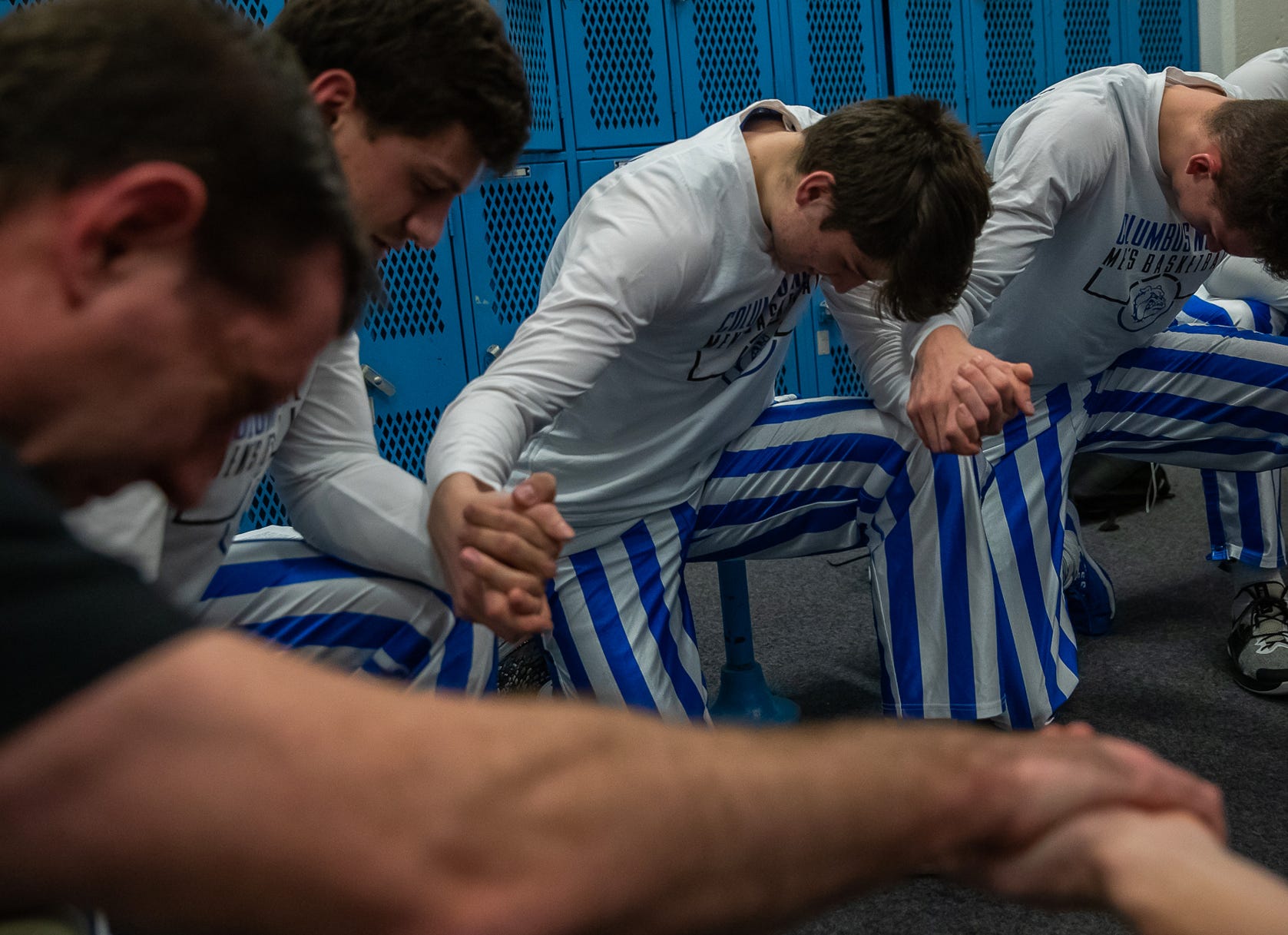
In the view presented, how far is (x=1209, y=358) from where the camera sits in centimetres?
168

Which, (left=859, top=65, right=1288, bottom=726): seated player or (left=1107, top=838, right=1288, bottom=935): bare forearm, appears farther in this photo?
(left=859, top=65, right=1288, bottom=726): seated player

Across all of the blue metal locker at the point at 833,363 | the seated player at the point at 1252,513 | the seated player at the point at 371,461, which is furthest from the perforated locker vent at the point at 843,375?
the seated player at the point at 371,461

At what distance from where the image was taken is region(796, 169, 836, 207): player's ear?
4.15ft

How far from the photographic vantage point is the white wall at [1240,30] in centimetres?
345

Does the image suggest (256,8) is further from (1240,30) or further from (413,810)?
(1240,30)

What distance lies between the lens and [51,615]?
1.05 ft

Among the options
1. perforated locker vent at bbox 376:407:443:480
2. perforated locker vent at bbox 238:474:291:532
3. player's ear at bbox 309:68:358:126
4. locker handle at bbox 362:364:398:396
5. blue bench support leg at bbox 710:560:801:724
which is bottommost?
blue bench support leg at bbox 710:560:801:724

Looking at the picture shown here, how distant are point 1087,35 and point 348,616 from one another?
9.31 ft

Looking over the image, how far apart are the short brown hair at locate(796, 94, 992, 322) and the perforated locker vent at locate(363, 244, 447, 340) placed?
1.02m

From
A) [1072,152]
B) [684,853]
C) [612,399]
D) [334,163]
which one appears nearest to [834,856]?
[684,853]

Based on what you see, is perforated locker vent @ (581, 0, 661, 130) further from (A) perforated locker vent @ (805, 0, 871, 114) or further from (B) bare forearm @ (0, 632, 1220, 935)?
(B) bare forearm @ (0, 632, 1220, 935)

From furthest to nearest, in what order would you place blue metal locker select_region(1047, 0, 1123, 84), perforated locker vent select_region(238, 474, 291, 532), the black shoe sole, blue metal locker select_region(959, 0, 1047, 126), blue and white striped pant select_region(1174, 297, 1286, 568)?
blue metal locker select_region(1047, 0, 1123, 84) < blue metal locker select_region(959, 0, 1047, 126) < perforated locker vent select_region(238, 474, 291, 532) < blue and white striped pant select_region(1174, 297, 1286, 568) < the black shoe sole

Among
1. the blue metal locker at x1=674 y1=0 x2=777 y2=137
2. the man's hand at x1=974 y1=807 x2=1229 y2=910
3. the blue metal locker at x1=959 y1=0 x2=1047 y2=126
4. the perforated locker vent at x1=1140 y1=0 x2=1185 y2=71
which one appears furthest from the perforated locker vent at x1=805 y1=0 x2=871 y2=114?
the man's hand at x1=974 y1=807 x2=1229 y2=910

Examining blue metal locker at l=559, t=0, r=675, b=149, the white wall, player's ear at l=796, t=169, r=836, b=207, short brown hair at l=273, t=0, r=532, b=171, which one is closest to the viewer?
short brown hair at l=273, t=0, r=532, b=171
